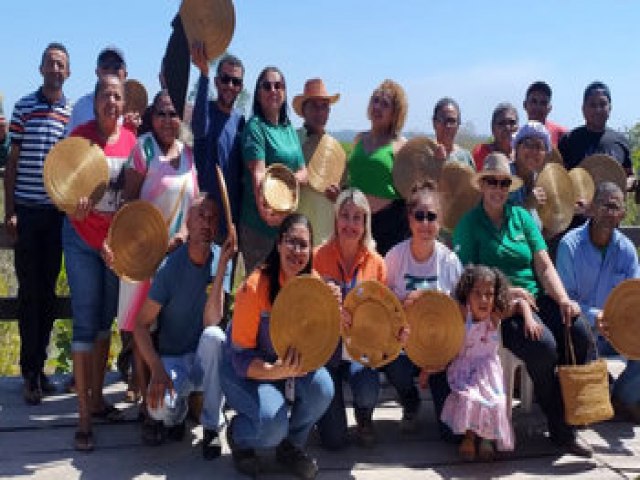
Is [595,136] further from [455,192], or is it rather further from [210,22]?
[210,22]

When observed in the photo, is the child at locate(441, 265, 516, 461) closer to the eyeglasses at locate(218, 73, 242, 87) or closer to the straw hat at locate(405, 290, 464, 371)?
Answer: the straw hat at locate(405, 290, 464, 371)

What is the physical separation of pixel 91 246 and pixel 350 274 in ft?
4.66

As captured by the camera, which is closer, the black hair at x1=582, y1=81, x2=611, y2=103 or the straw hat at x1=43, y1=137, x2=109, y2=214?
the straw hat at x1=43, y1=137, x2=109, y2=214

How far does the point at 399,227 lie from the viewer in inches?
209

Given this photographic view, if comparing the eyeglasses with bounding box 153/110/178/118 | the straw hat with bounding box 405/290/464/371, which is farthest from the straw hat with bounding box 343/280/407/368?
the eyeglasses with bounding box 153/110/178/118

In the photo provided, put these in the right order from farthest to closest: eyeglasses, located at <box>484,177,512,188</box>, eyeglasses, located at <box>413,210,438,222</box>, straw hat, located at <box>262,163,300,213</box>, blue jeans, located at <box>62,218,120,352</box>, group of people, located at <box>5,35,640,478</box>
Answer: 1. straw hat, located at <box>262,163,300,213</box>
2. eyeglasses, located at <box>484,177,512,188</box>
3. eyeglasses, located at <box>413,210,438,222</box>
4. blue jeans, located at <box>62,218,120,352</box>
5. group of people, located at <box>5,35,640,478</box>

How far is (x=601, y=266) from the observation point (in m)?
4.71

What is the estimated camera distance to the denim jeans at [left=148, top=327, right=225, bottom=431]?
12.7 ft

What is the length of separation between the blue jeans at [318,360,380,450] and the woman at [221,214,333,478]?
10.1 inches

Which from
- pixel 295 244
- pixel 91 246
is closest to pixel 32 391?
pixel 91 246

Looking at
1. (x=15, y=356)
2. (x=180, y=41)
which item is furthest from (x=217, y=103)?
(x=15, y=356)

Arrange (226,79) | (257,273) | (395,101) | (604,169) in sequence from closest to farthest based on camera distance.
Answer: (257,273) < (226,79) < (395,101) < (604,169)

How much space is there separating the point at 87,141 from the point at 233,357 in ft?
4.60

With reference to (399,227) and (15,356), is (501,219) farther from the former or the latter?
(15,356)
